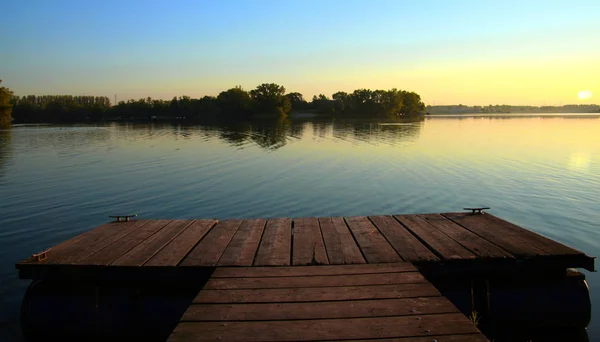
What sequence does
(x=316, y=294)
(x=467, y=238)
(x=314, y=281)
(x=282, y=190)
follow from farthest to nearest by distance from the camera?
(x=282, y=190), (x=467, y=238), (x=314, y=281), (x=316, y=294)

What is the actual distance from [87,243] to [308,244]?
352 cm

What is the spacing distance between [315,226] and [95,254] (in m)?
3.58

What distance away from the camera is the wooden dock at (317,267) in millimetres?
3592

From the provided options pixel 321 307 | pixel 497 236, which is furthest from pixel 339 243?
pixel 497 236

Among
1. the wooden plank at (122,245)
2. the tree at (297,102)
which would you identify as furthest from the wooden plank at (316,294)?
the tree at (297,102)

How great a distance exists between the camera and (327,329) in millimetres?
3451

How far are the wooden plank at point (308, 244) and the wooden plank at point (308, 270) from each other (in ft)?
0.71

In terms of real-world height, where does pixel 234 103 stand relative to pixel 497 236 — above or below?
above

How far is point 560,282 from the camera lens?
18.1 ft

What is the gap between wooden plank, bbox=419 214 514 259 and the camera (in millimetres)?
5391

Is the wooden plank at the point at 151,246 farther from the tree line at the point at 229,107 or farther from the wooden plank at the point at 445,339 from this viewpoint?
the tree line at the point at 229,107

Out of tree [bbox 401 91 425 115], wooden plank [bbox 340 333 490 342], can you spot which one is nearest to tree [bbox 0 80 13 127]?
wooden plank [bbox 340 333 490 342]

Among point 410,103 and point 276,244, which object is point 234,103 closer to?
point 410,103

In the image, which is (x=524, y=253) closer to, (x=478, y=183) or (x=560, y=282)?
(x=560, y=282)
